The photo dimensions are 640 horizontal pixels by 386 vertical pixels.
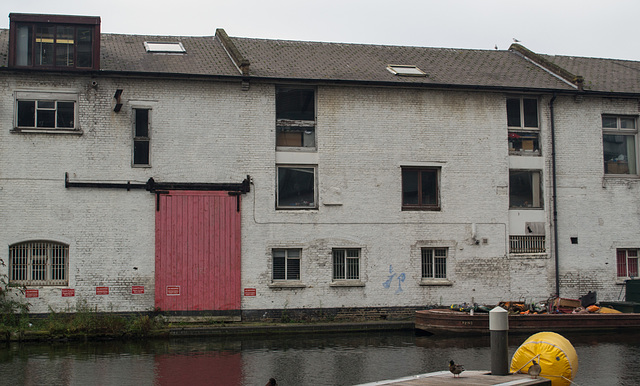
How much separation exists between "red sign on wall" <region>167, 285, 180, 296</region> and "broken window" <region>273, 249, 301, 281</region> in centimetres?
289

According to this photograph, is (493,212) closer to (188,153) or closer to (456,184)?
(456,184)

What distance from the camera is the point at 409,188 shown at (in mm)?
23859

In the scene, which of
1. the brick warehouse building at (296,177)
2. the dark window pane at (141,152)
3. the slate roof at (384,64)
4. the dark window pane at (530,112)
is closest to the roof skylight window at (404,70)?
the brick warehouse building at (296,177)

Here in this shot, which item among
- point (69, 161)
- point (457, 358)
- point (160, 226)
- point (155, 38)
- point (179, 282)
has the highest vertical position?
point (155, 38)

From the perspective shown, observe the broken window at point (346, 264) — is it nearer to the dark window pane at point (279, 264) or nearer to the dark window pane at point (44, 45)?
the dark window pane at point (279, 264)

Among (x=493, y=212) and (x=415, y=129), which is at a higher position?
(x=415, y=129)

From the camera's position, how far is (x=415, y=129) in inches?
940

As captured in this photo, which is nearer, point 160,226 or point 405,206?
point 160,226

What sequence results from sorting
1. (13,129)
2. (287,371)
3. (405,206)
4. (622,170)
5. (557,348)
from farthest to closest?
(622,170)
(405,206)
(13,129)
(287,371)
(557,348)

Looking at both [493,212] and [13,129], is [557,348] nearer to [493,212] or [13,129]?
[493,212]

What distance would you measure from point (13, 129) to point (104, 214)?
136 inches

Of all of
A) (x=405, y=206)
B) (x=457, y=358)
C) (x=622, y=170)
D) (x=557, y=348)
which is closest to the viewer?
(x=557, y=348)

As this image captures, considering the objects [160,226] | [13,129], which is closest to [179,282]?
[160,226]

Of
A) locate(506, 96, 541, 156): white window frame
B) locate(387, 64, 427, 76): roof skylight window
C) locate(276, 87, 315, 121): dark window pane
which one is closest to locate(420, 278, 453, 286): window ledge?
locate(506, 96, 541, 156): white window frame
